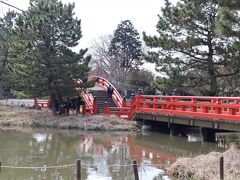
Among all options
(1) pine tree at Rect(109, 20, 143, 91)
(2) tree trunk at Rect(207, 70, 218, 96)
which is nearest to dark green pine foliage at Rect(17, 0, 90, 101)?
(2) tree trunk at Rect(207, 70, 218, 96)

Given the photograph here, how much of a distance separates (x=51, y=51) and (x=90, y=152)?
13.3m

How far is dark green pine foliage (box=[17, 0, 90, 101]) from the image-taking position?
29453mm

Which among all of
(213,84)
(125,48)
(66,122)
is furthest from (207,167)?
(125,48)

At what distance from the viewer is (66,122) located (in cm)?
2816

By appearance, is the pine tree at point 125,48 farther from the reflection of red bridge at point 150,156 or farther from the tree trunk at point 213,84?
the reflection of red bridge at point 150,156

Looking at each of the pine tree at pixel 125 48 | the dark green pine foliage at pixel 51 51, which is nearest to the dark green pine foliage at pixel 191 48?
the dark green pine foliage at pixel 51 51

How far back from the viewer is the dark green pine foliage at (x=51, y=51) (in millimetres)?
29453

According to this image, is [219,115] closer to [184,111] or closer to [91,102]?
[184,111]

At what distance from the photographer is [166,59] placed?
27.4 m

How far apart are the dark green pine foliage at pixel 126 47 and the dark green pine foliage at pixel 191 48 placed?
33158 millimetres

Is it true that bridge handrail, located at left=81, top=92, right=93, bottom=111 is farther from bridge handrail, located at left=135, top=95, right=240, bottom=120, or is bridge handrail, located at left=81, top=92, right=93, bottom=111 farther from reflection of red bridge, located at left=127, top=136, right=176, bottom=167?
reflection of red bridge, located at left=127, top=136, right=176, bottom=167

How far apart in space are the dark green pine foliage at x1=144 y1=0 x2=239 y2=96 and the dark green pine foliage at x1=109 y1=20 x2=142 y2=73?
1305 inches

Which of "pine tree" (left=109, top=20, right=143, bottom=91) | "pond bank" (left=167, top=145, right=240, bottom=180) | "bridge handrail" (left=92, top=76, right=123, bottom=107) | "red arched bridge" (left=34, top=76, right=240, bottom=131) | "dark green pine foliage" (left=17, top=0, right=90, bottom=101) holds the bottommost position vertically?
"pond bank" (left=167, top=145, right=240, bottom=180)

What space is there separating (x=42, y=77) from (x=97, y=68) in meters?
39.1
